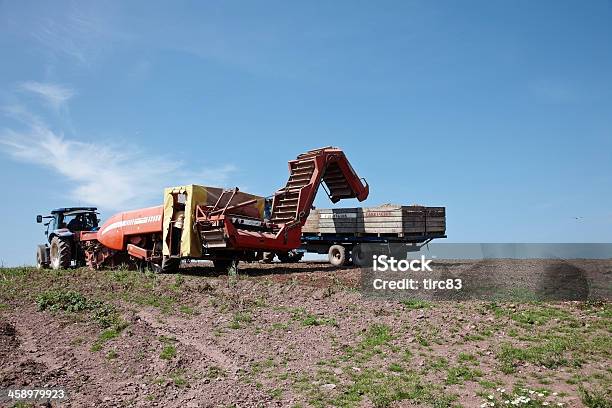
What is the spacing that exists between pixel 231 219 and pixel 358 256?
5.75m

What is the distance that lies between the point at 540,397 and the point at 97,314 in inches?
341

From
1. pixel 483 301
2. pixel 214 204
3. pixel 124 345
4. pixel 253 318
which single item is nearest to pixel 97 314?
pixel 124 345

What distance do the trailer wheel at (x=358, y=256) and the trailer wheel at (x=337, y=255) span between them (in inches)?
18.1

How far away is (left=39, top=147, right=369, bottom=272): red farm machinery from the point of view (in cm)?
1609

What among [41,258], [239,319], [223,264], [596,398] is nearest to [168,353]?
[239,319]

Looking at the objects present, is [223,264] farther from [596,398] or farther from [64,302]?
[596,398]

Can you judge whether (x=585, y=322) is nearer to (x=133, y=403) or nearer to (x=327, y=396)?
(x=327, y=396)

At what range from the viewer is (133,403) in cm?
693

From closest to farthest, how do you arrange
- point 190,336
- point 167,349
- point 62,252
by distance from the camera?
point 167,349 → point 190,336 → point 62,252

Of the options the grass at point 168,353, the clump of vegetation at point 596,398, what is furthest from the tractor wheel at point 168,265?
the clump of vegetation at point 596,398

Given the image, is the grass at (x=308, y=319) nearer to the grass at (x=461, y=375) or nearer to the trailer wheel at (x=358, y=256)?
the grass at (x=461, y=375)

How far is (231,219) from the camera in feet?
52.0

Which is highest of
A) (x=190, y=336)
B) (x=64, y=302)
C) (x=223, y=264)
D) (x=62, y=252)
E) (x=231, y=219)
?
(x=231, y=219)

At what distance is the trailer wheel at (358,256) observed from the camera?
764 inches
